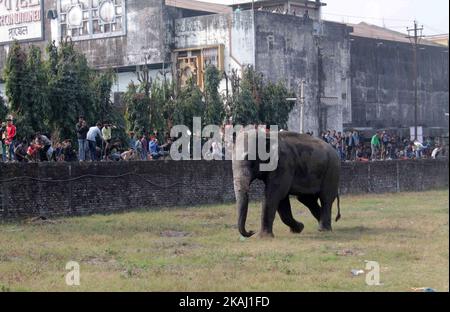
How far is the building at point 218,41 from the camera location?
5553 centimetres

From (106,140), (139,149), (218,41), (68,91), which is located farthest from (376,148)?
(106,140)

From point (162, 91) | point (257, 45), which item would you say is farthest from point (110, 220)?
point (257, 45)

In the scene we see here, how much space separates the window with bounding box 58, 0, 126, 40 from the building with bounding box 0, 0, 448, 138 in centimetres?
7

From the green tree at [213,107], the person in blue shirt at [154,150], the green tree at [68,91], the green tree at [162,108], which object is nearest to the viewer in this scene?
the person in blue shirt at [154,150]

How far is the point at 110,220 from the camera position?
23.3 metres

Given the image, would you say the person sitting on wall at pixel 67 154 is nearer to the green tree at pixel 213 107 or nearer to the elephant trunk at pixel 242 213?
the elephant trunk at pixel 242 213

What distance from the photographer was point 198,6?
64.5m

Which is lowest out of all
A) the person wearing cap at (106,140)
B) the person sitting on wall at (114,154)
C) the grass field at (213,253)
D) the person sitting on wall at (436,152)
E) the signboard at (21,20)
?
the grass field at (213,253)

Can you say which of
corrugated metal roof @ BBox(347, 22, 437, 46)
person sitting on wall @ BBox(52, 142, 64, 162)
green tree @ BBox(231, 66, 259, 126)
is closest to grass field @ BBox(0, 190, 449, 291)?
person sitting on wall @ BBox(52, 142, 64, 162)

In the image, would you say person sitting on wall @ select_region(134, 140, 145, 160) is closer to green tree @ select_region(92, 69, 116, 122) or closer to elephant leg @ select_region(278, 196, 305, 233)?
green tree @ select_region(92, 69, 116, 122)

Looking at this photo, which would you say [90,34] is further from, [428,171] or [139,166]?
[139,166]

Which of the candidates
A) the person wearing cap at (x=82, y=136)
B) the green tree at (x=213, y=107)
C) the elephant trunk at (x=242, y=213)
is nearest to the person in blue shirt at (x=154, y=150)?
the person wearing cap at (x=82, y=136)

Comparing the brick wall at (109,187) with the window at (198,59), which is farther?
the window at (198,59)

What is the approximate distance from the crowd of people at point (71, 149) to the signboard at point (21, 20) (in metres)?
27.6
